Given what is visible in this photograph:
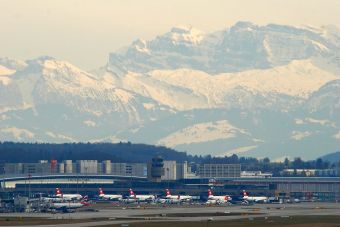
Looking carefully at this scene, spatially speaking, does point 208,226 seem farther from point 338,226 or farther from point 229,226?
point 338,226

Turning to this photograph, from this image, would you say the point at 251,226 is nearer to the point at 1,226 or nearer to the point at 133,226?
the point at 133,226

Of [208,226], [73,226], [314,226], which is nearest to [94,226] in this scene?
[73,226]

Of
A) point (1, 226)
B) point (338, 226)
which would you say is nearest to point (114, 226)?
point (1, 226)

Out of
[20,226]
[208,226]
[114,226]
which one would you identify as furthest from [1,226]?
[208,226]

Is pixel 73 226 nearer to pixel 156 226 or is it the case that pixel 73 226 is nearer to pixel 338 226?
pixel 156 226

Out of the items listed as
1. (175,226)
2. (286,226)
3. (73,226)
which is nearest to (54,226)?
(73,226)

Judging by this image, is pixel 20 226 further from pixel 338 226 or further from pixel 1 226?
pixel 338 226
